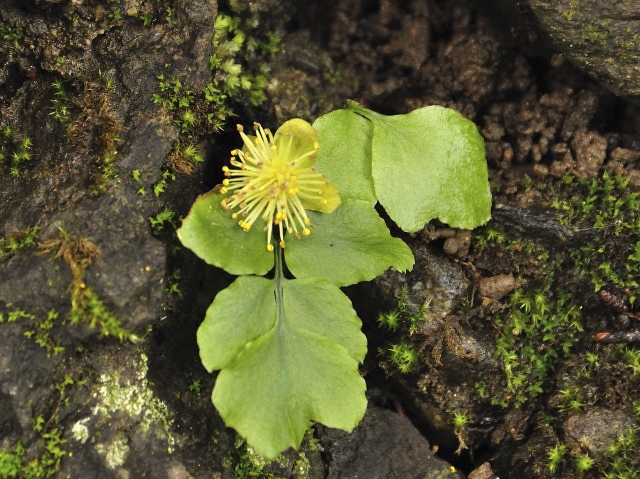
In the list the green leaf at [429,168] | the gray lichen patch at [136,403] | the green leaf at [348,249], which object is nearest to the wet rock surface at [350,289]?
the gray lichen patch at [136,403]

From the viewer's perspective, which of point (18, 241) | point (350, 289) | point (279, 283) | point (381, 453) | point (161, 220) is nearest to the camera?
point (18, 241)

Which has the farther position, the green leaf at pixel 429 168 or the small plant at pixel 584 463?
the green leaf at pixel 429 168

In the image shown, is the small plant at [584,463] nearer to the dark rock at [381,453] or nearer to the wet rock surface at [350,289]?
the wet rock surface at [350,289]

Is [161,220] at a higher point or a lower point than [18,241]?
higher

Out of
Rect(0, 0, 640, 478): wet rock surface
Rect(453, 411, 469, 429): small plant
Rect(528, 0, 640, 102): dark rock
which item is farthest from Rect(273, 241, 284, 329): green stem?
Rect(528, 0, 640, 102): dark rock

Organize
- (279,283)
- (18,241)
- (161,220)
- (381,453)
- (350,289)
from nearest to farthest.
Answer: (18,241) < (161,220) < (279,283) < (381,453) < (350,289)

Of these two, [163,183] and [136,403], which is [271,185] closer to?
[163,183]

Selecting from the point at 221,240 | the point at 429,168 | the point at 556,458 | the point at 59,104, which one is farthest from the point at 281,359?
the point at 59,104
